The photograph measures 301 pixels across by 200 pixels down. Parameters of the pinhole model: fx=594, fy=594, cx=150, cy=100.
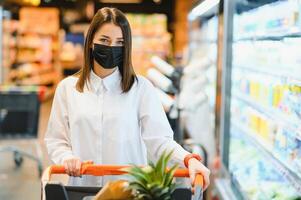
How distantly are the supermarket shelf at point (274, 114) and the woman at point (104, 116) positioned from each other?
0.78 metres

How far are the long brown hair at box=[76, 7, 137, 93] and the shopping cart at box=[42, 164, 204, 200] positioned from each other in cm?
42

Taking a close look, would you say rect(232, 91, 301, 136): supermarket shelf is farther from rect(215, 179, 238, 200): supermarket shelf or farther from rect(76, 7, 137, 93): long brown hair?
rect(76, 7, 137, 93): long brown hair

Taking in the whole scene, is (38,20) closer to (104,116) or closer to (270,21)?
(270,21)

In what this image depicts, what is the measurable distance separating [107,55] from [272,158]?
1423 mm

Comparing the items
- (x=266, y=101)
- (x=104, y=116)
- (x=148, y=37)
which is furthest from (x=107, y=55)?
(x=148, y=37)

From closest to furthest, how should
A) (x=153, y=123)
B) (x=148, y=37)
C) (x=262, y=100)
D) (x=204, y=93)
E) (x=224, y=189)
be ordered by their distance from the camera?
(x=153, y=123) → (x=262, y=100) → (x=224, y=189) → (x=204, y=93) → (x=148, y=37)

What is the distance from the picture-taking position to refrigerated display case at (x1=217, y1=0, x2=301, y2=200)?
3.14 m

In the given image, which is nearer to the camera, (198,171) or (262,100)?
(198,171)

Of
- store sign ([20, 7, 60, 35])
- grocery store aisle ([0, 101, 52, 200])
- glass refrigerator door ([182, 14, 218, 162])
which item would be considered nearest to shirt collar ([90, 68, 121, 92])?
glass refrigerator door ([182, 14, 218, 162])

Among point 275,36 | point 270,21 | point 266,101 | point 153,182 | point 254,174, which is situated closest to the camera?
point 153,182

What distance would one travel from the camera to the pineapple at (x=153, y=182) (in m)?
1.88

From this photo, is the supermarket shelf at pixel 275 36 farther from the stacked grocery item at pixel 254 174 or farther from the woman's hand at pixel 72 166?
the woman's hand at pixel 72 166

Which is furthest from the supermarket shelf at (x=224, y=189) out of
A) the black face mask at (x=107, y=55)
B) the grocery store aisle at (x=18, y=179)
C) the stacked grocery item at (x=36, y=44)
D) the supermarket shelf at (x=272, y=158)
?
the stacked grocery item at (x=36, y=44)

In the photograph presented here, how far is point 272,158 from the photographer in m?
3.53
